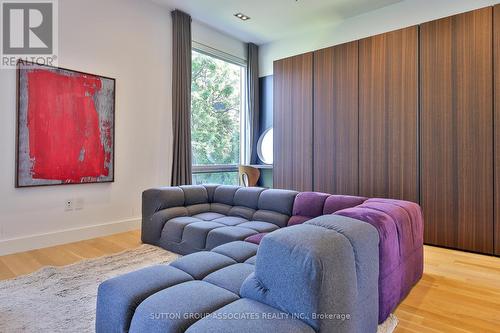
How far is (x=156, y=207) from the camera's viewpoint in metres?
3.20

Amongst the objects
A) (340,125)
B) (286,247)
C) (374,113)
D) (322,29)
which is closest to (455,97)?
(374,113)

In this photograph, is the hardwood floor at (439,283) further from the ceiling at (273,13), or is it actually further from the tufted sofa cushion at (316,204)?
the ceiling at (273,13)

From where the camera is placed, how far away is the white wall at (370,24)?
12.1ft

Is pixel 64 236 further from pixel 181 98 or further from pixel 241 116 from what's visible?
pixel 241 116

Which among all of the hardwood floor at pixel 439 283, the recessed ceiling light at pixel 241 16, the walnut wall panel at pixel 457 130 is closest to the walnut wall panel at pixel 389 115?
the walnut wall panel at pixel 457 130

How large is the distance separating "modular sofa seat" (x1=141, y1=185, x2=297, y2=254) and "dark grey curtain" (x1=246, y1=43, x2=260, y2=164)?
212cm

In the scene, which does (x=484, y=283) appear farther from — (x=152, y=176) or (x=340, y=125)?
(x=152, y=176)

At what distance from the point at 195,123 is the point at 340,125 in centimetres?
228

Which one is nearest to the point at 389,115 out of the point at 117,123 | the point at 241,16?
the point at 241,16

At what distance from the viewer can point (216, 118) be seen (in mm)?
5219

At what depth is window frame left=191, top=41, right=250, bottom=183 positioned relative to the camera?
4.85m

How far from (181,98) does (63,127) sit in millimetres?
1645

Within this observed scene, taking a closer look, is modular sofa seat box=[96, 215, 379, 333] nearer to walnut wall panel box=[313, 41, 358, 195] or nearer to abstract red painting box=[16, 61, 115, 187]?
abstract red painting box=[16, 61, 115, 187]

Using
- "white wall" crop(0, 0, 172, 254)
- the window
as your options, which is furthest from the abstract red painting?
the window
